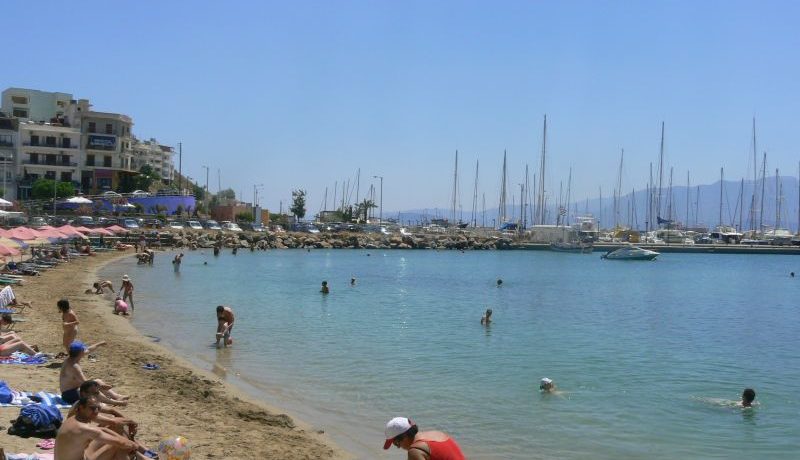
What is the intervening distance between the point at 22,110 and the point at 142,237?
3642 centimetres

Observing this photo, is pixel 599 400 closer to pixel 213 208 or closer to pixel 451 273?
pixel 451 273

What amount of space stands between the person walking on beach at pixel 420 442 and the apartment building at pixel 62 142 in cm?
8403

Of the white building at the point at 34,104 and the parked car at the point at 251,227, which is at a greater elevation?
the white building at the point at 34,104

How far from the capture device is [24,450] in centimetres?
910

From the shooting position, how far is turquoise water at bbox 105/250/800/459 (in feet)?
46.5

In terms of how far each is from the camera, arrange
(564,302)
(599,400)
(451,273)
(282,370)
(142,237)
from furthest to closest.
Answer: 1. (142,237)
2. (451,273)
3. (564,302)
4. (282,370)
5. (599,400)

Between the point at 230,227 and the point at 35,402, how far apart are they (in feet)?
272

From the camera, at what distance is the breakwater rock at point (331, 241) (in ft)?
264

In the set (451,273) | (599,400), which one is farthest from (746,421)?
(451,273)

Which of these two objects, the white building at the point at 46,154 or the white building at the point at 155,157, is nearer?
the white building at the point at 46,154

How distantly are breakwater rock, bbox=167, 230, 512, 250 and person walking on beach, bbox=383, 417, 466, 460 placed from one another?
71.5 metres

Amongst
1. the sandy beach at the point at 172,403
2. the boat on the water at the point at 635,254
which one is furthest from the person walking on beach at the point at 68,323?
the boat on the water at the point at 635,254

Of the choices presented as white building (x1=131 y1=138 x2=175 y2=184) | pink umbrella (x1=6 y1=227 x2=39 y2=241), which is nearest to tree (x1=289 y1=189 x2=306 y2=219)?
white building (x1=131 y1=138 x2=175 y2=184)

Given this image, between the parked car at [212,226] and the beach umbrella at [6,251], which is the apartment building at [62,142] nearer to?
the parked car at [212,226]
